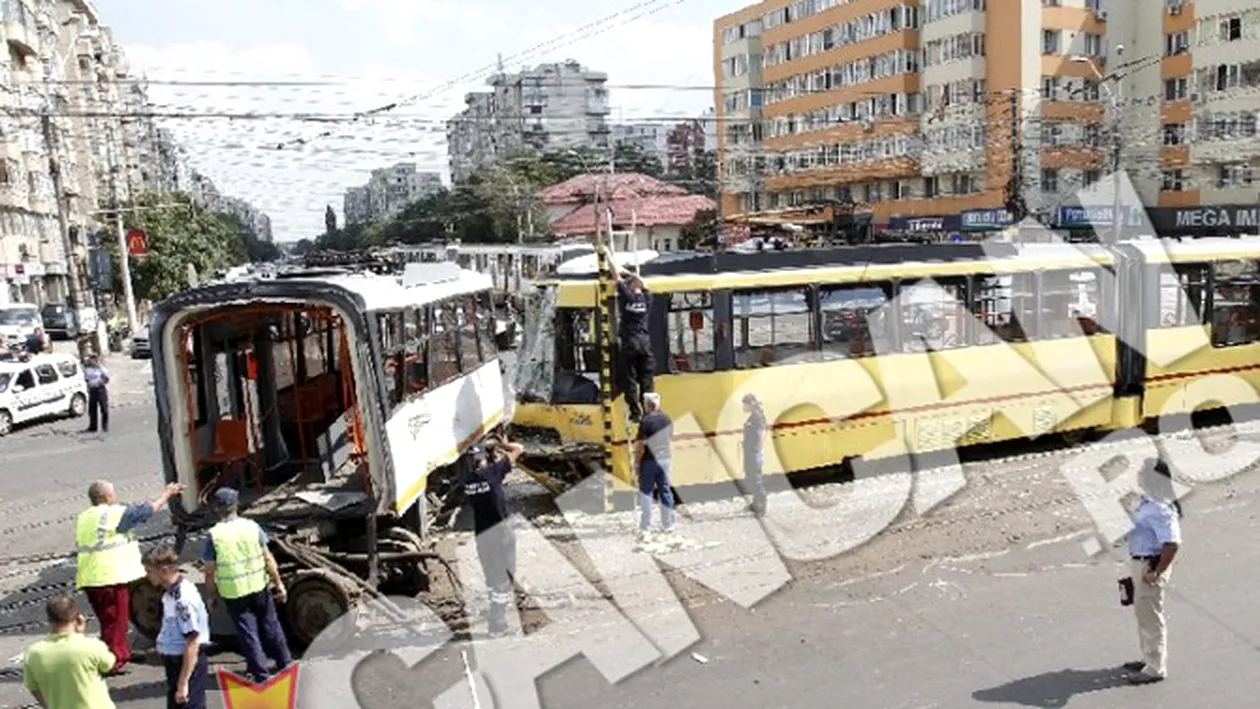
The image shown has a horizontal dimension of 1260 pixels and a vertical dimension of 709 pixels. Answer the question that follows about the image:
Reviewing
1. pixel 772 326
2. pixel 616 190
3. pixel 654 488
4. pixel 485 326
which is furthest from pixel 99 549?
pixel 616 190

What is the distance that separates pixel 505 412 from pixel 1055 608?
8.81 metres

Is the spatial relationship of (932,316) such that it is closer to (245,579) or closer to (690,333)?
(690,333)

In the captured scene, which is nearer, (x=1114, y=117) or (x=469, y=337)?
(x=469, y=337)

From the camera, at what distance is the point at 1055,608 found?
859 centimetres

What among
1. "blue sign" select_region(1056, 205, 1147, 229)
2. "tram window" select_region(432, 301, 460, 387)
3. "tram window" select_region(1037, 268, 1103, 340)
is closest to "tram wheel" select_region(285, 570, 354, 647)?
"tram window" select_region(432, 301, 460, 387)

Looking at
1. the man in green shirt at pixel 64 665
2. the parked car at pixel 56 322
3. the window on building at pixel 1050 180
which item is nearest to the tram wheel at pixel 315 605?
the man in green shirt at pixel 64 665

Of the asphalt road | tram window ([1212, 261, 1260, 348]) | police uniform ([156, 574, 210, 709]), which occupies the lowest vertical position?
the asphalt road

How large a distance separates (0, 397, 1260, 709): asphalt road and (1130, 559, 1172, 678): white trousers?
7.7 inches

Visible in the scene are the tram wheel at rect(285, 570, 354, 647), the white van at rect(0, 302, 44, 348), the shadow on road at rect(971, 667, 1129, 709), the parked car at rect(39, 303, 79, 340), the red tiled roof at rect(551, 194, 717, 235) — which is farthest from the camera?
the red tiled roof at rect(551, 194, 717, 235)

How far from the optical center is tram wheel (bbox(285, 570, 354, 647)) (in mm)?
8398

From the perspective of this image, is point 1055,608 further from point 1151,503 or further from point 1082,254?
point 1082,254

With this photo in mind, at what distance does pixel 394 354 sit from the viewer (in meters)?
9.81

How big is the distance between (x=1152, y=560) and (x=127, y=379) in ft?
99.8

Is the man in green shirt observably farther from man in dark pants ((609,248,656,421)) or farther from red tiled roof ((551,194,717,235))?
red tiled roof ((551,194,717,235))
